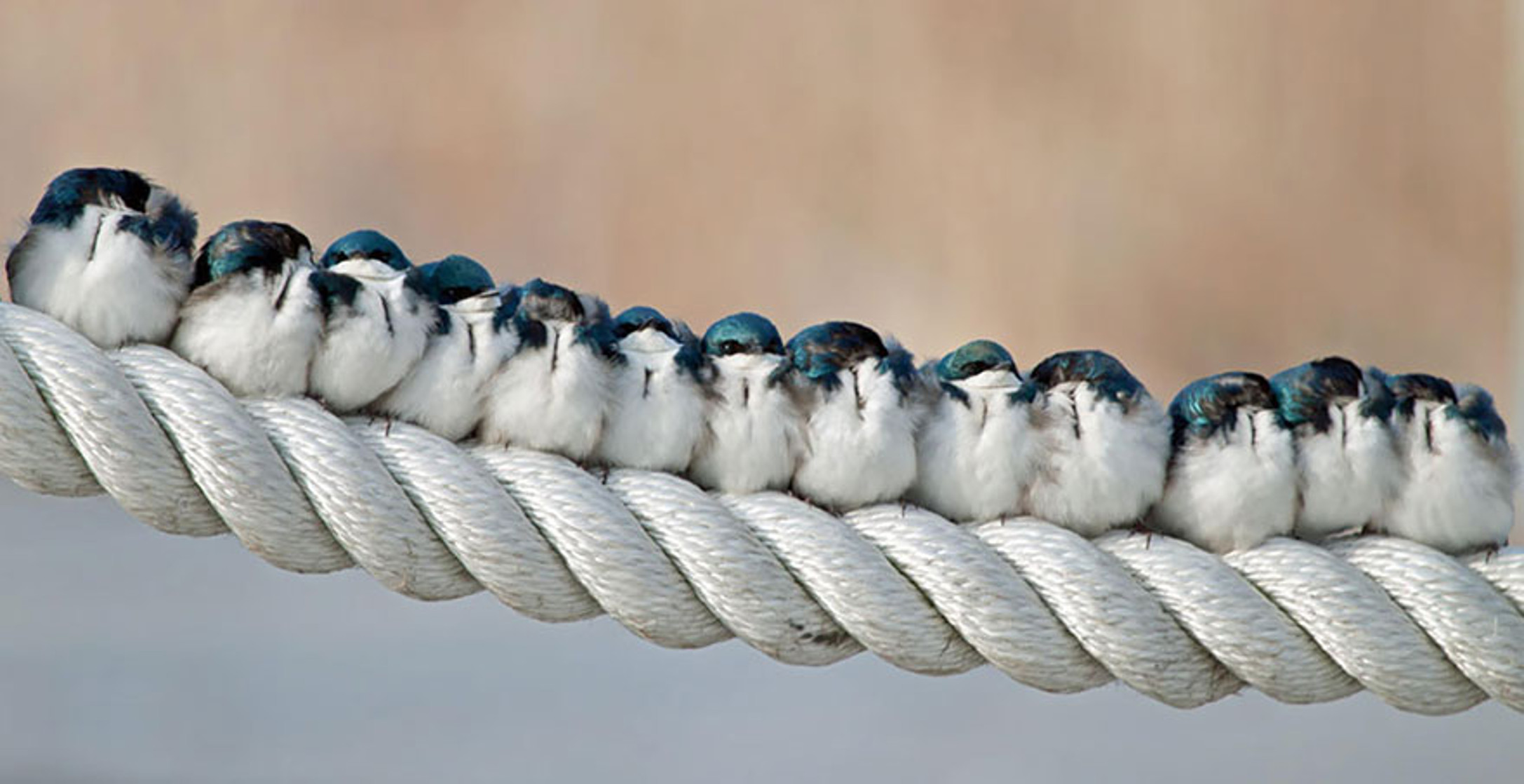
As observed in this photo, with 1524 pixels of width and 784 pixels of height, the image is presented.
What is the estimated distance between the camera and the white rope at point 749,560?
0.41 m

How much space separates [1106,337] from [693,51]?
565 mm

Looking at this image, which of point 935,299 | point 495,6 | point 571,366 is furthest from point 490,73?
point 571,366

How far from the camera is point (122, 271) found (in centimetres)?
43

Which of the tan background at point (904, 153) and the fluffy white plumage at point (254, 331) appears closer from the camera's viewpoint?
the fluffy white plumage at point (254, 331)

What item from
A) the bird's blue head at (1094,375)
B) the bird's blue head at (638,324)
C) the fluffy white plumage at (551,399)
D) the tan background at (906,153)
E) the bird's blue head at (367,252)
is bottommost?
the fluffy white plumage at (551,399)

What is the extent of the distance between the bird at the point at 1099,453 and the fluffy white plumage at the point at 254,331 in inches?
8.1

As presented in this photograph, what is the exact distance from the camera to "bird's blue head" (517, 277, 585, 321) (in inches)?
18.2

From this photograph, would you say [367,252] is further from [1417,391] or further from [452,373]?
[1417,391]

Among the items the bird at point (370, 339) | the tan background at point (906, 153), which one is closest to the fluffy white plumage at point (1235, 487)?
the bird at point (370, 339)

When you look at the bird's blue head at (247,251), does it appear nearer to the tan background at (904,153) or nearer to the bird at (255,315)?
the bird at (255,315)

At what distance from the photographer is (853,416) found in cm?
46

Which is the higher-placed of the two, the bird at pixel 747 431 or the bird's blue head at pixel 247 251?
the bird's blue head at pixel 247 251

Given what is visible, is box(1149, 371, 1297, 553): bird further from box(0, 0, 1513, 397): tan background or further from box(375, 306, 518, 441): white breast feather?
box(0, 0, 1513, 397): tan background

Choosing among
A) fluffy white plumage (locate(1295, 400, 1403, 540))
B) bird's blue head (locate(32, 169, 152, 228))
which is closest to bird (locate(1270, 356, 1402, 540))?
fluffy white plumage (locate(1295, 400, 1403, 540))
